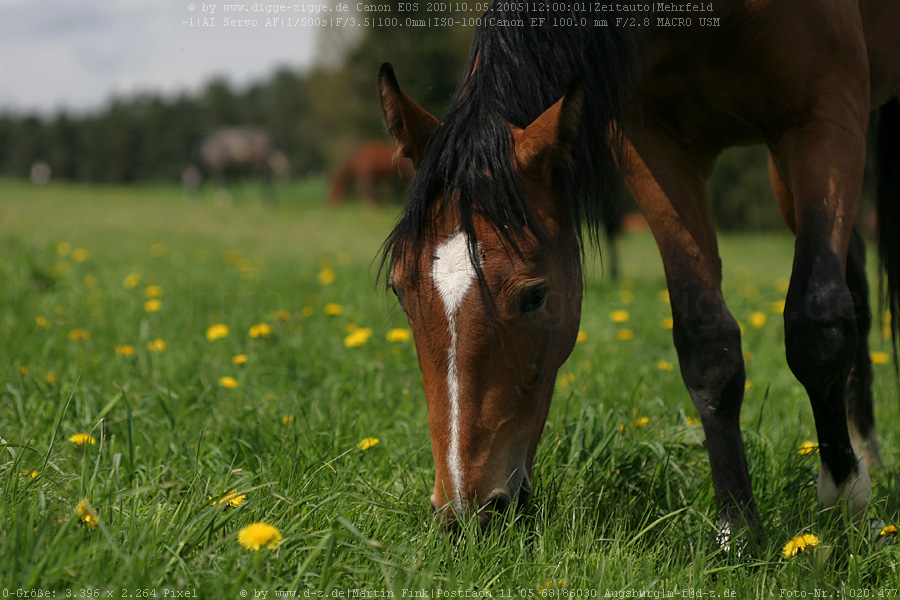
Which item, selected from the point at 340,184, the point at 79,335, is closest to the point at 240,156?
the point at 340,184

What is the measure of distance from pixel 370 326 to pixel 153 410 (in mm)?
1723

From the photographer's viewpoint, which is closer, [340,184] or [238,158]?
[340,184]

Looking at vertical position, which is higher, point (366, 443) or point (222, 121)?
point (222, 121)

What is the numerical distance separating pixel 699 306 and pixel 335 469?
4.11ft

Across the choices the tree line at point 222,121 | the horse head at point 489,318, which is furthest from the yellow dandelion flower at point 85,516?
the tree line at point 222,121

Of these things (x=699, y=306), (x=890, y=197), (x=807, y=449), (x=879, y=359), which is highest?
(x=890, y=197)

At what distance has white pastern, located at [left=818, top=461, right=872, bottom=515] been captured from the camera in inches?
81.4

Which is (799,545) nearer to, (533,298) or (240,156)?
(533,298)

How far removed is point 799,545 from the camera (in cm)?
174

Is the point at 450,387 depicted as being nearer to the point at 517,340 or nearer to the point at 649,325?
the point at 517,340

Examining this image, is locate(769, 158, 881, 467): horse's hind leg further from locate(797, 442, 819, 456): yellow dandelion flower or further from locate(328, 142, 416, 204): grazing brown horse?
locate(328, 142, 416, 204): grazing brown horse

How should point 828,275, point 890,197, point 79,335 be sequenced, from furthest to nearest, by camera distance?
point 79,335
point 890,197
point 828,275

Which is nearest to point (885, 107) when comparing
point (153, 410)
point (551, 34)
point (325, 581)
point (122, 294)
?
point (551, 34)

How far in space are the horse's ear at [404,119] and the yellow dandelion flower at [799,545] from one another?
4.66 feet
